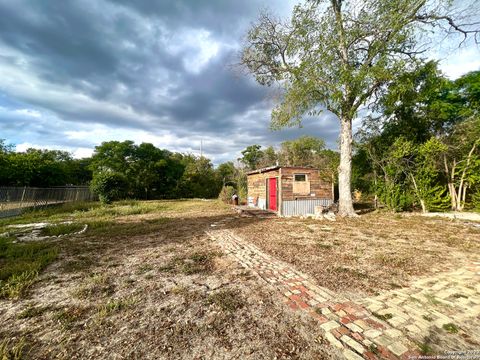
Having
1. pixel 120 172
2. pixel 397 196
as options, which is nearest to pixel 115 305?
pixel 397 196

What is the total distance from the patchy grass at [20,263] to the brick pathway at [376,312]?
3.77m

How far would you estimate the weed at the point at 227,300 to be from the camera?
2.59 meters

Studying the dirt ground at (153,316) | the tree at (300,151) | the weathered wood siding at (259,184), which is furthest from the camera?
the tree at (300,151)

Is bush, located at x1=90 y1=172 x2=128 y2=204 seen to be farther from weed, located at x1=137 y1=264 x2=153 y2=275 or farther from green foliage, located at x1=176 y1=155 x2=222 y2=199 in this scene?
weed, located at x1=137 y1=264 x2=153 y2=275

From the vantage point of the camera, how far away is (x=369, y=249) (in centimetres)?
484

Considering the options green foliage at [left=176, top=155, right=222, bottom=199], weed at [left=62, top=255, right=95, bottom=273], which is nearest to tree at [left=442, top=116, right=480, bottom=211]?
weed at [left=62, top=255, right=95, bottom=273]

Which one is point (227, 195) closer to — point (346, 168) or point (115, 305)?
point (346, 168)

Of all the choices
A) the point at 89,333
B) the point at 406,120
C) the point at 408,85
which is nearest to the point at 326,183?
the point at 406,120

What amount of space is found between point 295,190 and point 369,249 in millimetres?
6012

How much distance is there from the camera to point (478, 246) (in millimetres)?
4965

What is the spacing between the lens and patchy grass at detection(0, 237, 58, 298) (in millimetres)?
3049

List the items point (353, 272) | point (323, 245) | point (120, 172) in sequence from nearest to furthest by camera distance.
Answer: point (353, 272) < point (323, 245) < point (120, 172)

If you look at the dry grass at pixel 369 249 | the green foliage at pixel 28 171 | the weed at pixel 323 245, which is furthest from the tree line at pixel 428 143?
the green foliage at pixel 28 171

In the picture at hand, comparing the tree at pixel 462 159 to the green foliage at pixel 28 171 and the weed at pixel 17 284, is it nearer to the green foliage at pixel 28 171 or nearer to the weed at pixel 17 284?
the weed at pixel 17 284
